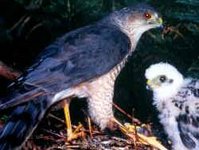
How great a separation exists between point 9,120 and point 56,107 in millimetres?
572

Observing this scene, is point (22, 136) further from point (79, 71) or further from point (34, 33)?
point (34, 33)

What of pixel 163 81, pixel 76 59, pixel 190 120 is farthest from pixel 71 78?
pixel 190 120

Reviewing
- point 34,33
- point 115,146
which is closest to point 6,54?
point 34,33

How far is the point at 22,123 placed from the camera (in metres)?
4.67

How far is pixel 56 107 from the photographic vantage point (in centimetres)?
523

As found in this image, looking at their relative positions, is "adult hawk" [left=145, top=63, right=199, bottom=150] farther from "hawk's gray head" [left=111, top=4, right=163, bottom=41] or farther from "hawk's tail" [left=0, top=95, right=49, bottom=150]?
"hawk's tail" [left=0, top=95, right=49, bottom=150]

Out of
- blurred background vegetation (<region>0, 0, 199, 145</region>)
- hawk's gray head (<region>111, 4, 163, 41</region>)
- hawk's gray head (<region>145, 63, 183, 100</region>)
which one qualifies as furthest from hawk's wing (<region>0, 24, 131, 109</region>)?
blurred background vegetation (<region>0, 0, 199, 145</region>)

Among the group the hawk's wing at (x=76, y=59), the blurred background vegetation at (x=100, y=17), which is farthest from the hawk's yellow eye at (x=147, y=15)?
the hawk's wing at (x=76, y=59)

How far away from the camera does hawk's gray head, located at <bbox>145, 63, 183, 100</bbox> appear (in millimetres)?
5121

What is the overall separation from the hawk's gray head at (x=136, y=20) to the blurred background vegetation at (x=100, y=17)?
199mm

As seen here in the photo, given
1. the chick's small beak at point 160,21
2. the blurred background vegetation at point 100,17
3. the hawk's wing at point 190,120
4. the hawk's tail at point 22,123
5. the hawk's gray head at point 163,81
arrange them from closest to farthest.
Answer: the hawk's tail at point 22,123 < the hawk's wing at point 190,120 < the hawk's gray head at point 163,81 < the chick's small beak at point 160,21 < the blurred background vegetation at point 100,17

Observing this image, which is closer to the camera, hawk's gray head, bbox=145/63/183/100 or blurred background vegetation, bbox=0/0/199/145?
hawk's gray head, bbox=145/63/183/100

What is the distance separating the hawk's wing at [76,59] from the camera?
4914 millimetres

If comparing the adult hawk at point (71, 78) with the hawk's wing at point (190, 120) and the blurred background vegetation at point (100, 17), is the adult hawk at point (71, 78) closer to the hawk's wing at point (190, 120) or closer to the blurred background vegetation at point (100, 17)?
the blurred background vegetation at point (100, 17)
